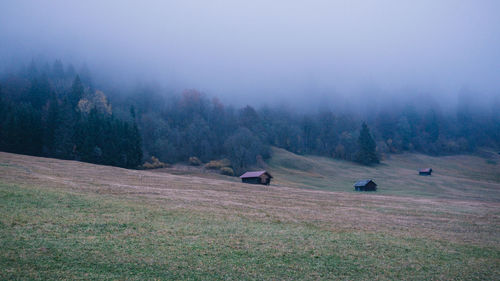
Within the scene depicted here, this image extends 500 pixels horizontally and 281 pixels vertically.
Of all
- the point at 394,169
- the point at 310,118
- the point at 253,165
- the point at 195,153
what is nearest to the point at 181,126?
the point at 195,153

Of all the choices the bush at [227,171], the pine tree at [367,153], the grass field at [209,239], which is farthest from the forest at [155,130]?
the grass field at [209,239]

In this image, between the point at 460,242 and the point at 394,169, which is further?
the point at 394,169

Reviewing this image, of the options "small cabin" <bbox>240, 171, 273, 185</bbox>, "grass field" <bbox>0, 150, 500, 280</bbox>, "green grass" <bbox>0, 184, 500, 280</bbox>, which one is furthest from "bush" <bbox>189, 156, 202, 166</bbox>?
"green grass" <bbox>0, 184, 500, 280</bbox>

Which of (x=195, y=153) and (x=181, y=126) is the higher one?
(x=181, y=126)

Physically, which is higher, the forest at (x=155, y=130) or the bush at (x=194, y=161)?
the forest at (x=155, y=130)

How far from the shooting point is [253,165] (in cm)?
10850

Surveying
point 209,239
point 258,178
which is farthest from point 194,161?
point 209,239

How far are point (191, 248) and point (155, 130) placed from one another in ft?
354

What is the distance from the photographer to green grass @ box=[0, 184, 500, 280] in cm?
1357

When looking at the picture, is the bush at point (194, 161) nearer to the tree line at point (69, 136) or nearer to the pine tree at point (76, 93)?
the tree line at point (69, 136)

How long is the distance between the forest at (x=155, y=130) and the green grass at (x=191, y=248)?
60.2 metres

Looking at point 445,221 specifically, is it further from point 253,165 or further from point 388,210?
point 253,165

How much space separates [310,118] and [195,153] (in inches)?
3350

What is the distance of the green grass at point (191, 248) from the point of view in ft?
44.5
